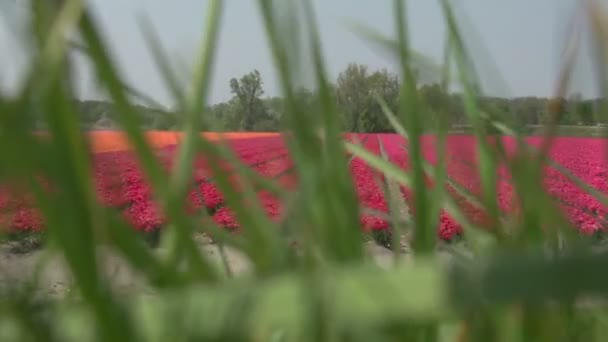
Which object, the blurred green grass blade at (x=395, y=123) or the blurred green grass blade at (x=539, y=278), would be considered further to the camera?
the blurred green grass blade at (x=395, y=123)

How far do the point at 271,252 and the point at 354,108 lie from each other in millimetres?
143

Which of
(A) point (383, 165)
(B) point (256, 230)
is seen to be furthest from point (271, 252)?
(A) point (383, 165)

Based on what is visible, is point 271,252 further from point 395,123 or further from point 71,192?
point 395,123

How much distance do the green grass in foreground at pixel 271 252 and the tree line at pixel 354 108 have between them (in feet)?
0.05

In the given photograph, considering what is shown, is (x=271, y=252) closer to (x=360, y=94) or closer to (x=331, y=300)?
(x=331, y=300)

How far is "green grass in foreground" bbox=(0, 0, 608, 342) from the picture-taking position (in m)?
0.09

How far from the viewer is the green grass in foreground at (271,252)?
0.31ft

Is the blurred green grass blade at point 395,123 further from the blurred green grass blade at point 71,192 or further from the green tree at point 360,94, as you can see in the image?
the blurred green grass blade at point 71,192

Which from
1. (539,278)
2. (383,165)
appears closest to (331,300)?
(539,278)

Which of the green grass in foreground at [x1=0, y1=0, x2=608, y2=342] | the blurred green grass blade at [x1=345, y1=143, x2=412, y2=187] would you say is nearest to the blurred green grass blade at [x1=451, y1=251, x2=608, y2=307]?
the green grass in foreground at [x1=0, y1=0, x2=608, y2=342]

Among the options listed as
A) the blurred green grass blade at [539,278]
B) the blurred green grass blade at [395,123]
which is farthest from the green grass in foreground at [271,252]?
the blurred green grass blade at [395,123]

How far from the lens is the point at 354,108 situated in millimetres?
273

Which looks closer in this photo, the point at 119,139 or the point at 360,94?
the point at 119,139

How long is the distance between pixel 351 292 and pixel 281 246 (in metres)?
0.04
